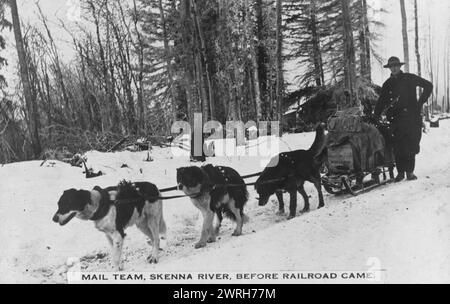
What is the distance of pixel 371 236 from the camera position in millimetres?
5207

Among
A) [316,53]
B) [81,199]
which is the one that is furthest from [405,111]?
[316,53]

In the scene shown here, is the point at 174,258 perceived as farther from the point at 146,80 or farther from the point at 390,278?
the point at 146,80

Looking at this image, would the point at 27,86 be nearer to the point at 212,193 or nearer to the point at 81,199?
the point at 212,193

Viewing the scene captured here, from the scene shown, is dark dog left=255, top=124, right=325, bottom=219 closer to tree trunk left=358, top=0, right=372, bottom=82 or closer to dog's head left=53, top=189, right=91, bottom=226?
dog's head left=53, top=189, right=91, bottom=226

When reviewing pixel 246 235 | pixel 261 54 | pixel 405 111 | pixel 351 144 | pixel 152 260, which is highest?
pixel 261 54

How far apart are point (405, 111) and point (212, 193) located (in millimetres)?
4408

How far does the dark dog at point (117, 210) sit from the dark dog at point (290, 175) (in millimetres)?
1972

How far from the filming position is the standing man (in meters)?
8.47

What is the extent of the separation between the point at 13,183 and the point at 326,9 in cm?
2169

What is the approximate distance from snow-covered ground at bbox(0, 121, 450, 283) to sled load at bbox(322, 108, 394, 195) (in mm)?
421

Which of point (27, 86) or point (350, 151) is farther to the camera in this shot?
point (27, 86)

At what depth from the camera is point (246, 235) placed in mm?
6383

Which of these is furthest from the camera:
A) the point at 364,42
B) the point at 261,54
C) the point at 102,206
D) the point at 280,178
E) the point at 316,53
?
the point at 316,53
